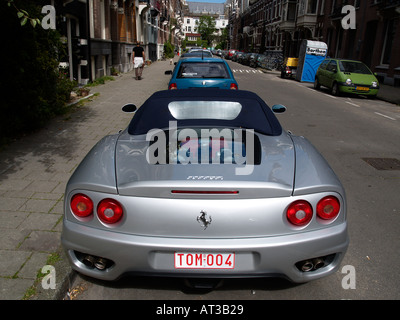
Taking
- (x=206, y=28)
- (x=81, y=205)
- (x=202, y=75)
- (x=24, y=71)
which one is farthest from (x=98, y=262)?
(x=206, y=28)

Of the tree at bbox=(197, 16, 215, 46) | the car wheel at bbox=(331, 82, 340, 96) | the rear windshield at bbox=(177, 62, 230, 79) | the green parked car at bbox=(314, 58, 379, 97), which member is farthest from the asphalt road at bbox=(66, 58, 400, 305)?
the tree at bbox=(197, 16, 215, 46)

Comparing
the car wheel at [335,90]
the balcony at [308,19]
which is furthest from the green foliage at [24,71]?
the balcony at [308,19]

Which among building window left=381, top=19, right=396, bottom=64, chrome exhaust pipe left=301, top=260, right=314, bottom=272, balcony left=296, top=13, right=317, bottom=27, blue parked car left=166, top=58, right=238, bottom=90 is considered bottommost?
chrome exhaust pipe left=301, top=260, right=314, bottom=272

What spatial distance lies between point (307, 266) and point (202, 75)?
23.3ft

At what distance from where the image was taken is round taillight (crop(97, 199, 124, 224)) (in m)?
2.38

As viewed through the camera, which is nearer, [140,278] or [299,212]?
[299,212]

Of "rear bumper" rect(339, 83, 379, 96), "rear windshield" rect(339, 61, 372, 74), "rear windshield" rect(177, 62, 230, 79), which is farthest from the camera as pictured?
"rear windshield" rect(339, 61, 372, 74)

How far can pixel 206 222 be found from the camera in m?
2.31

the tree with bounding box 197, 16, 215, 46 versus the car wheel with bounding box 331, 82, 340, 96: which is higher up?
the tree with bounding box 197, 16, 215, 46

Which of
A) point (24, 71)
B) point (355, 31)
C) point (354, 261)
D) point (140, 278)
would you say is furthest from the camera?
point (355, 31)

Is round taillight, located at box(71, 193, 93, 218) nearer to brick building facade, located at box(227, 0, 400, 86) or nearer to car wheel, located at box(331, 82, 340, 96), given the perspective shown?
car wheel, located at box(331, 82, 340, 96)

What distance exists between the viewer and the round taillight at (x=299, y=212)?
7.81 ft

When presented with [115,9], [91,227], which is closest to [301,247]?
[91,227]

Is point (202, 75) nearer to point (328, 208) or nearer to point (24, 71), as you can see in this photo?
point (24, 71)
